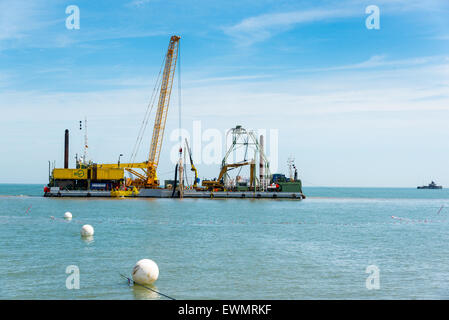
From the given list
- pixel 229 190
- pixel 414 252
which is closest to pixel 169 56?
pixel 229 190

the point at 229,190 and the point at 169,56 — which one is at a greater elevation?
the point at 169,56

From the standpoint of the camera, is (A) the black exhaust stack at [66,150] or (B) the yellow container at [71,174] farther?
(A) the black exhaust stack at [66,150]

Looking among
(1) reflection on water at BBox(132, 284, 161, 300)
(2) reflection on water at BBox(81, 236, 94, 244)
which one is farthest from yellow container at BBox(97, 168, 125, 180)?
(1) reflection on water at BBox(132, 284, 161, 300)

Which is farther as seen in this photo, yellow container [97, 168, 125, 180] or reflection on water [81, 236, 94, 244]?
yellow container [97, 168, 125, 180]

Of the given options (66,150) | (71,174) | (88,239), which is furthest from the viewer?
(66,150)

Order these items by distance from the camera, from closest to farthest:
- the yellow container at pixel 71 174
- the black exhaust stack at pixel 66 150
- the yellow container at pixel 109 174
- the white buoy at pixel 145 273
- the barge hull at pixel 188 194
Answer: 1. the white buoy at pixel 145 273
2. the barge hull at pixel 188 194
3. the yellow container at pixel 71 174
4. the yellow container at pixel 109 174
5. the black exhaust stack at pixel 66 150

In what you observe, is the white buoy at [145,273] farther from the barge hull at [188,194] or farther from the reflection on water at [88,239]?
the barge hull at [188,194]

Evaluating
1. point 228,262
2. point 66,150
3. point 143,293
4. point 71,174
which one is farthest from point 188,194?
point 143,293

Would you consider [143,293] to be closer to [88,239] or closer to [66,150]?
[88,239]

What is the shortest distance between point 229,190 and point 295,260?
396ft

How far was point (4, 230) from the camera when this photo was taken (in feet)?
165

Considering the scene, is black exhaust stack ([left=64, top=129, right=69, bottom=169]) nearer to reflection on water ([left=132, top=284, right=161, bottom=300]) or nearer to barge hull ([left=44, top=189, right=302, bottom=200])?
barge hull ([left=44, top=189, right=302, bottom=200])

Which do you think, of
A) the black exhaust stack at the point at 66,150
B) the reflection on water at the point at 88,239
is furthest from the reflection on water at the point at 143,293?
the black exhaust stack at the point at 66,150
